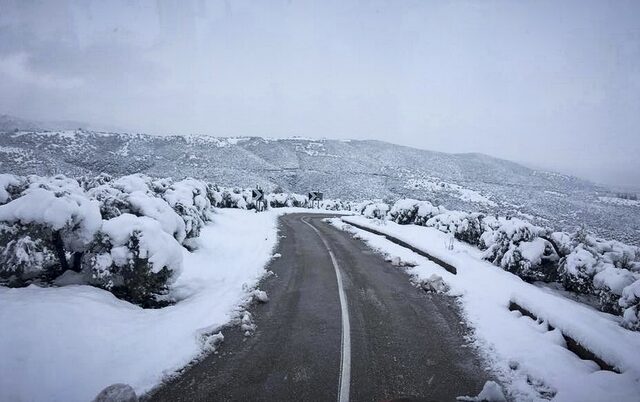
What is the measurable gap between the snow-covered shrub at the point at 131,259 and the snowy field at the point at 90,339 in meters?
0.37

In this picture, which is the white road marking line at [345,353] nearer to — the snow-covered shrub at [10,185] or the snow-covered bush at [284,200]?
the snow-covered shrub at [10,185]

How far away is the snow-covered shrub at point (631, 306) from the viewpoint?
6.32 m

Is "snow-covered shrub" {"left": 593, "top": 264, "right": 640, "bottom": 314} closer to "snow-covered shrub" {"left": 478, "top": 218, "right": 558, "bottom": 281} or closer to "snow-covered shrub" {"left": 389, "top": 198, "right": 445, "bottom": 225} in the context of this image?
"snow-covered shrub" {"left": 478, "top": 218, "right": 558, "bottom": 281}

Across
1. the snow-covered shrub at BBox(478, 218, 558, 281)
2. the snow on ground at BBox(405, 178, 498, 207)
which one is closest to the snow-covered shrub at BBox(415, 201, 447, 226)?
the snow-covered shrub at BBox(478, 218, 558, 281)

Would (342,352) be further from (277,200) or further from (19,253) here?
(277,200)

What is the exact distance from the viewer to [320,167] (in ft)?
427

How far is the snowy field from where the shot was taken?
405 cm

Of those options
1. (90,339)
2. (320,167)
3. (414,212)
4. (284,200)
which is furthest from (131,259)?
(320,167)

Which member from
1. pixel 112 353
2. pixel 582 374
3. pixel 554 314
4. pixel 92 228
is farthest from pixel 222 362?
pixel 554 314

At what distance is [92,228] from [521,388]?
783cm

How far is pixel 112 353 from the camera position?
4.80m

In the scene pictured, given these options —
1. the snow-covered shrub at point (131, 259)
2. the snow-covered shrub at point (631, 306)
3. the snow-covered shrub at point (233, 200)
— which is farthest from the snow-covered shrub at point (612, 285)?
the snow-covered shrub at point (233, 200)

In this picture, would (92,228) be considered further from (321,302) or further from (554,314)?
(554,314)

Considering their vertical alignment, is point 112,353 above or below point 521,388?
below
